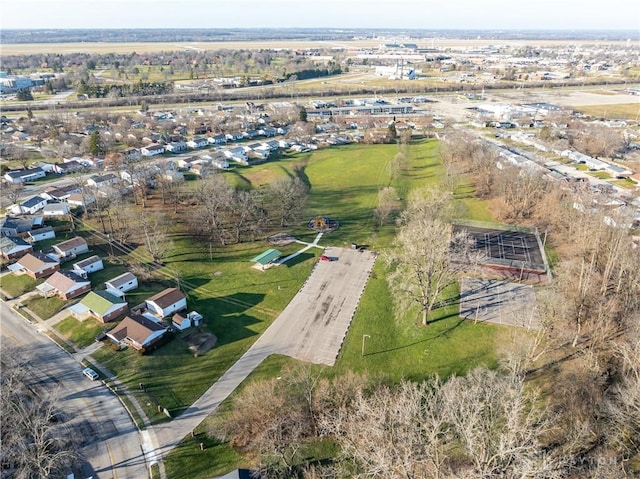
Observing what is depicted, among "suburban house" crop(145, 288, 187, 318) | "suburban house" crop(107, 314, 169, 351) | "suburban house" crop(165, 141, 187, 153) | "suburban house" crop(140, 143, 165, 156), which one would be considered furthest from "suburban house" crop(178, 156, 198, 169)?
"suburban house" crop(107, 314, 169, 351)

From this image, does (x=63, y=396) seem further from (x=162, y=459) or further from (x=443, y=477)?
(x=443, y=477)

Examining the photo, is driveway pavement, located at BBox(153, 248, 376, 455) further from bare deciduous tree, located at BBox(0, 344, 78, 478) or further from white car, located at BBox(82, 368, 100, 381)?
white car, located at BBox(82, 368, 100, 381)

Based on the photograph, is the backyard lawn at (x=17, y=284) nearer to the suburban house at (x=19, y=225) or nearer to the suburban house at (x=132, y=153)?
the suburban house at (x=19, y=225)

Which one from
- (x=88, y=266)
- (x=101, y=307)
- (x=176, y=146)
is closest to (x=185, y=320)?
(x=101, y=307)

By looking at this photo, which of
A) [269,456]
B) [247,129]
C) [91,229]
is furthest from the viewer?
[247,129]

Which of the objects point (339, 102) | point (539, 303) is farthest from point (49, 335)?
point (339, 102)

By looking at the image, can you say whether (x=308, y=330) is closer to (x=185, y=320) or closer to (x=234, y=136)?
(x=185, y=320)
